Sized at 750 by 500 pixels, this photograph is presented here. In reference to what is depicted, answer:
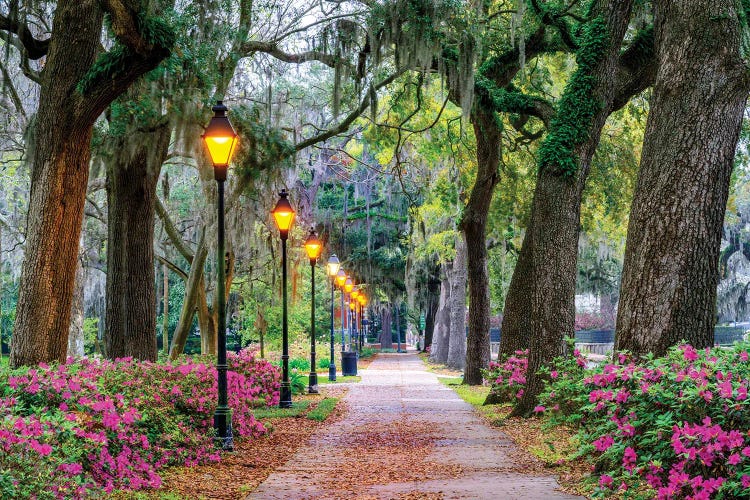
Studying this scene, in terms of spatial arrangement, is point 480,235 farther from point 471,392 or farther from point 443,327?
point 443,327

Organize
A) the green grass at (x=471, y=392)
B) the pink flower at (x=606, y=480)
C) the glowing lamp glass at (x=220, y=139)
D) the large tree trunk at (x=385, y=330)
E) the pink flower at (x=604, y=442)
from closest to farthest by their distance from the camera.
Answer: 1. the pink flower at (x=606, y=480)
2. the pink flower at (x=604, y=442)
3. the glowing lamp glass at (x=220, y=139)
4. the green grass at (x=471, y=392)
5. the large tree trunk at (x=385, y=330)

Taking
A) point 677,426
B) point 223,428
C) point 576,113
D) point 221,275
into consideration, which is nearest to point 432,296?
point 576,113

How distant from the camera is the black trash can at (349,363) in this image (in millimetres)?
30422

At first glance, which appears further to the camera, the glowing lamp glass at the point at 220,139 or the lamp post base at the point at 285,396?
Answer: the lamp post base at the point at 285,396

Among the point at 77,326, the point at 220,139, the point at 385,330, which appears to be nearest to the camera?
the point at 220,139

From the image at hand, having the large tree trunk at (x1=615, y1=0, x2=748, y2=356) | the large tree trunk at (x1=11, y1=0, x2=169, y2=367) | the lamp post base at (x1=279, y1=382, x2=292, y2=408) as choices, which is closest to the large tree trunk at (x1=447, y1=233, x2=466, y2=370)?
the lamp post base at (x1=279, y1=382, x2=292, y2=408)

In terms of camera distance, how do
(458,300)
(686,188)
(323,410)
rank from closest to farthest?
(686,188), (323,410), (458,300)

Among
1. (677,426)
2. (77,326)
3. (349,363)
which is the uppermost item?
(77,326)

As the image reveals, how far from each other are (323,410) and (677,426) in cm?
1074

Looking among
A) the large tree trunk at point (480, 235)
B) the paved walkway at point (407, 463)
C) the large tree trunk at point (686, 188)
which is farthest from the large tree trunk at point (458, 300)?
the large tree trunk at point (686, 188)

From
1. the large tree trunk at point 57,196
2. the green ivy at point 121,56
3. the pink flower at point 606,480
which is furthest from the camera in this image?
the green ivy at point 121,56

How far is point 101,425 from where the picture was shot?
768 cm

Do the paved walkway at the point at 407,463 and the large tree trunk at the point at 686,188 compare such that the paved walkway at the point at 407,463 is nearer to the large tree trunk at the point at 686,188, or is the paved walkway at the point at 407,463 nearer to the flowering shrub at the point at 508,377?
the flowering shrub at the point at 508,377

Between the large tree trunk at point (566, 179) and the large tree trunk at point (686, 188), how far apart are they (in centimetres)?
392
